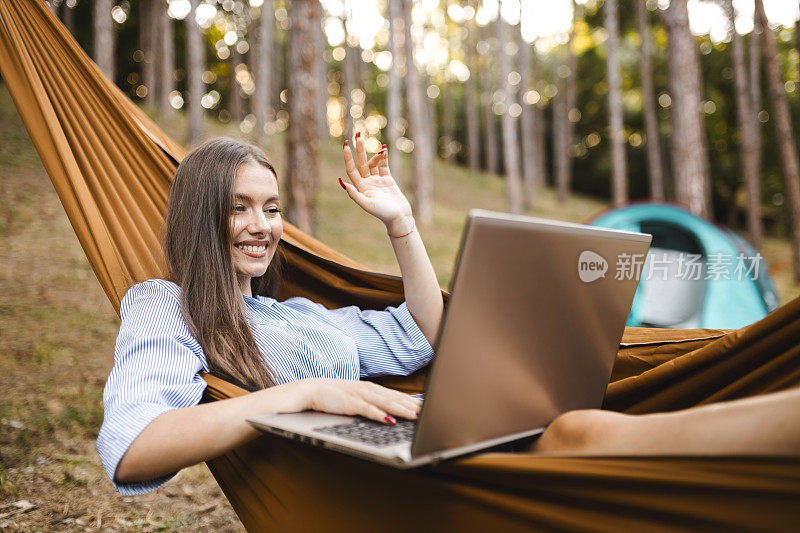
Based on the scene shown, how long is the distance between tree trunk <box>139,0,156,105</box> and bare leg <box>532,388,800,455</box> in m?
11.0

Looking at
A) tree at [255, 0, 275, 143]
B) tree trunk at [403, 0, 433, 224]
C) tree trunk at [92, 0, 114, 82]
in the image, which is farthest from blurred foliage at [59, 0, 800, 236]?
tree trunk at [92, 0, 114, 82]

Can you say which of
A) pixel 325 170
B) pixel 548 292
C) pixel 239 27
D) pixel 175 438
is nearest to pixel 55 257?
pixel 175 438

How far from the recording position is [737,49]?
862cm

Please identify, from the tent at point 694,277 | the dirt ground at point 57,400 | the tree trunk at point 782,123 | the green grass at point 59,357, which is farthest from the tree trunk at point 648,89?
the dirt ground at point 57,400

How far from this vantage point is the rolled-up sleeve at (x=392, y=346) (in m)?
1.54

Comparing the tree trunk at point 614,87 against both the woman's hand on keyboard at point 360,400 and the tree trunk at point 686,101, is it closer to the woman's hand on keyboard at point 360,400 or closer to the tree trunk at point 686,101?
the tree trunk at point 686,101

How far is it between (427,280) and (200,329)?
53cm

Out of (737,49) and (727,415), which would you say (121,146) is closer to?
(727,415)

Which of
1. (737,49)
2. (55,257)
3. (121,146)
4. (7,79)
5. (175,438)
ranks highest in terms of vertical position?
(737,49)

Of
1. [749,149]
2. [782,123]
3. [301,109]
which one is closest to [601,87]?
[749,149]

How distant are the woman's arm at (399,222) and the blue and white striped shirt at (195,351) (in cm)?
8

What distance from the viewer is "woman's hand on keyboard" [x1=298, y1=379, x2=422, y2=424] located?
38.2 inches

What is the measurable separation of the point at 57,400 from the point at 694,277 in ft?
13.4

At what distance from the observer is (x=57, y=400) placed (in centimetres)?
273
